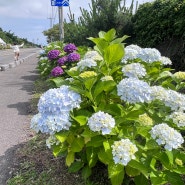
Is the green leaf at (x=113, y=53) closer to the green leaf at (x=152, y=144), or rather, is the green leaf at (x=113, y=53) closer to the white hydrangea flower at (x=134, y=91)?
the white hydrangea flower at (x=134, y=91)

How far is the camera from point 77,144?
9.12 feet

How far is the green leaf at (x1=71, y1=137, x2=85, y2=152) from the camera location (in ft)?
9.08

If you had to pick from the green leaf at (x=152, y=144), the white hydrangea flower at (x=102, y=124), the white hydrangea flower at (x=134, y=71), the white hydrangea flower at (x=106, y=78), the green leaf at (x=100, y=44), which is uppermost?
the green leaf at (x=100, y=44)

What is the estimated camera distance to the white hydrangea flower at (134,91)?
240 centimetres

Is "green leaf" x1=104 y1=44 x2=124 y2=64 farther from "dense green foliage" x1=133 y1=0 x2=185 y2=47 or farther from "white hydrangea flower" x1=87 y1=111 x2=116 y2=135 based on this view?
"dense green foliage" x1=133 y1=0 x2=185 y2=47

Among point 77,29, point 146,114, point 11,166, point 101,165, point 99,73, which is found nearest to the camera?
point 146,114

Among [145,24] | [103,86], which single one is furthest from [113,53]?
[145,24]

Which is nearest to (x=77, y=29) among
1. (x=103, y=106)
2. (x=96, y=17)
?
(x=96, y=17)

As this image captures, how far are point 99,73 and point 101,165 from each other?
958 millimetres

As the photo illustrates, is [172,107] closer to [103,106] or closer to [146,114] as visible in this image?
[146,114]

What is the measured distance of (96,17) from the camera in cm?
1051

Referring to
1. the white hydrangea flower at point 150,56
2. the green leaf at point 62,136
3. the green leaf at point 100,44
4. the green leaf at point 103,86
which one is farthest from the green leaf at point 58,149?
the white hydrangea flower at point 150,56

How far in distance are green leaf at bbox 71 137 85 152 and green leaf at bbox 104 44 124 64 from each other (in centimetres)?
75

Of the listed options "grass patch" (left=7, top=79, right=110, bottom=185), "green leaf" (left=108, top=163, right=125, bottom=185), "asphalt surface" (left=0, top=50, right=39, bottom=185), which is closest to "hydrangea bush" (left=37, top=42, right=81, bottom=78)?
"asphalt surface" (left=0, top=50, right=39, bottom=185)
